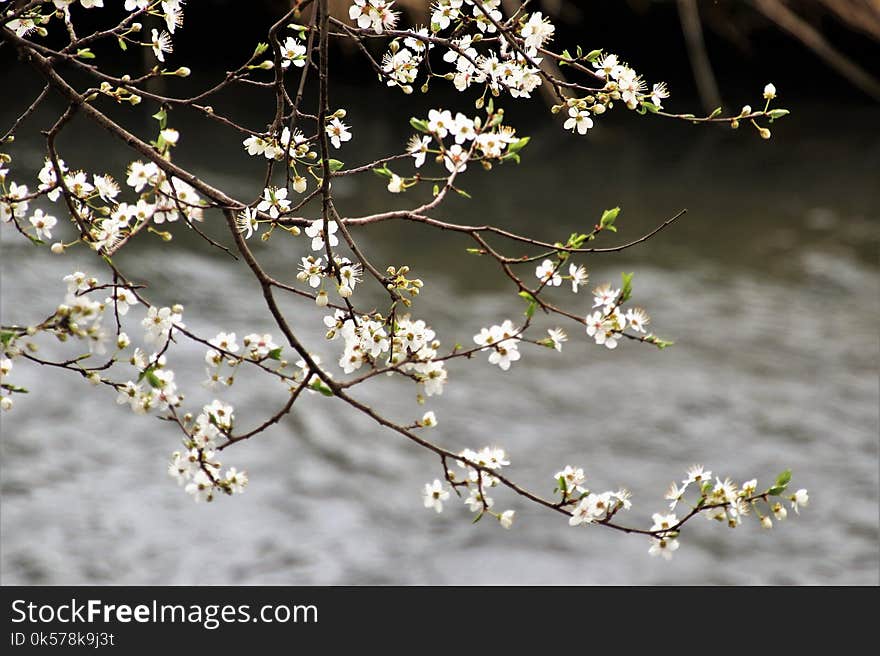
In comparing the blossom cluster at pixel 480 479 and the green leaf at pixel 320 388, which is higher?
the green leaf at pixel 320 388

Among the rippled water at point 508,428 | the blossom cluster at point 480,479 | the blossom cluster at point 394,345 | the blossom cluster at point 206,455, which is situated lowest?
the blossom cluster at point 480,479

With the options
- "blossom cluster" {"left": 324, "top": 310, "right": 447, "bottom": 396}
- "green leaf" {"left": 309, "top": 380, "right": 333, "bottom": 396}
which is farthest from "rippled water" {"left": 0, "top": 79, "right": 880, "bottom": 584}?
"green leaf" {"left": 309, "top": 380, "right": 333, "bottom": 396}

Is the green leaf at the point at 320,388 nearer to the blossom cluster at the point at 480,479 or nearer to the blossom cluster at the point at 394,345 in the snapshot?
the blossom cluster at the point at 394,345

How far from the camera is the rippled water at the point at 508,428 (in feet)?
12.8

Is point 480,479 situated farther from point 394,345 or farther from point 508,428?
point 508,428

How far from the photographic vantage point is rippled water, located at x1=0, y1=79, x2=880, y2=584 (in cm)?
390

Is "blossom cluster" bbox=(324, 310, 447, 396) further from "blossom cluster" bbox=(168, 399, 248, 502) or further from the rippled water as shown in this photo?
the rippled water

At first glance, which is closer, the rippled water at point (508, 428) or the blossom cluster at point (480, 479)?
the blossom cluster at point (480, 479)

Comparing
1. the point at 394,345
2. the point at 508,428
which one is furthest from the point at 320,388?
the point at 508,428

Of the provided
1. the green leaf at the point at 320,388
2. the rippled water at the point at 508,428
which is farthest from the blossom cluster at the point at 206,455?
the rippled water at the point at 508,428

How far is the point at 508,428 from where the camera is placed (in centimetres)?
458

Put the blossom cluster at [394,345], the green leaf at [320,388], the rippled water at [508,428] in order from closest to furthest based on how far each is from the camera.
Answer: the green leaf at [320,388]
the blossom cluster at [394,345]
the rippled water at [508,428]

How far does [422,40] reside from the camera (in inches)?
67.4

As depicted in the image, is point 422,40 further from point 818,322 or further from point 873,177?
point 873,177
